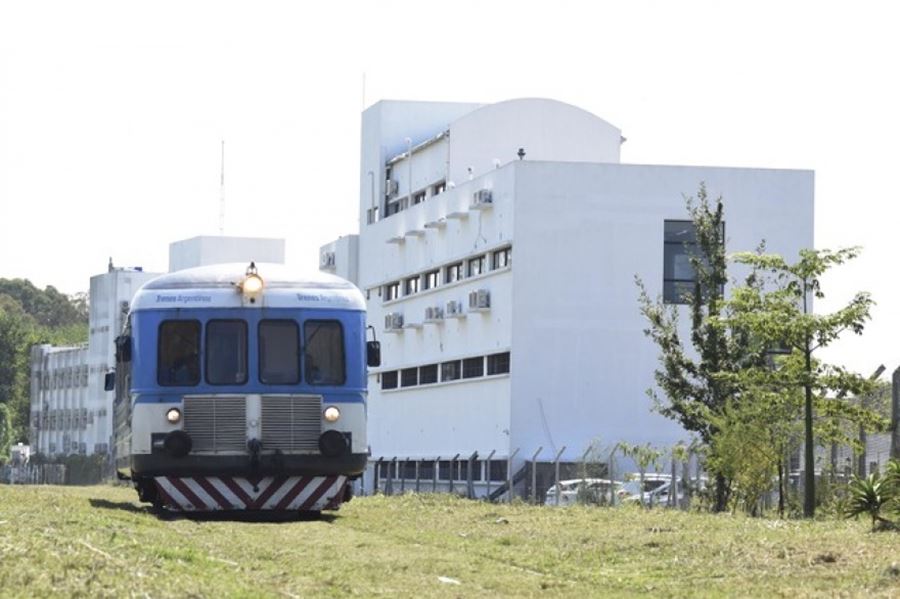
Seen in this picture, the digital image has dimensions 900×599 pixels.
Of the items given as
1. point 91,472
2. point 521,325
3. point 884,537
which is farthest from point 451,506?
point 91,472

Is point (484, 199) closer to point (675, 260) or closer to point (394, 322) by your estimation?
point (675, 260)

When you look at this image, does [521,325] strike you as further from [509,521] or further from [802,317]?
[509,521]

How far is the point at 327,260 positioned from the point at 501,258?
73.4 ft

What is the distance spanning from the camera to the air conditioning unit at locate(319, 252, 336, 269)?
9631cm

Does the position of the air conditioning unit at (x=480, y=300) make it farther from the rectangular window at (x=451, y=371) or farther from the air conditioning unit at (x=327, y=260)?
the air conditioning unit at (x=327, y=260)

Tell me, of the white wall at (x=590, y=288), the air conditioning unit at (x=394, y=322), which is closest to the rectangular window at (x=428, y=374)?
the air conditioning unit at (x=394, y=322)

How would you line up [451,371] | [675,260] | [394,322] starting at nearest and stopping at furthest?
[675,260] → [451,371] → [394,322]

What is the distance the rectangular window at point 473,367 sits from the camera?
254 ft

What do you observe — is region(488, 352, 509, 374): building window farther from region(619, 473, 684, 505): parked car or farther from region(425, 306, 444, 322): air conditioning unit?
region(619, 473, 684, 505): parked car

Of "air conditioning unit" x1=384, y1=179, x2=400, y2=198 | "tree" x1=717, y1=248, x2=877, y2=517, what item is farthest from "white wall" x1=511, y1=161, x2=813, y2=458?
"tree" x1=717, y1=248, x2=877, y2=517

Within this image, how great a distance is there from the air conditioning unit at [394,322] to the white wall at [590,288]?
1323 cm

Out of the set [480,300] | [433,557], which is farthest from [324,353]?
[480,300]

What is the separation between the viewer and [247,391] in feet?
89.1

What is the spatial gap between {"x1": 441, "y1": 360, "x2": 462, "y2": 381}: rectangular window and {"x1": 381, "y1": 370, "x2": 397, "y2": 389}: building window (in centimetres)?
604
